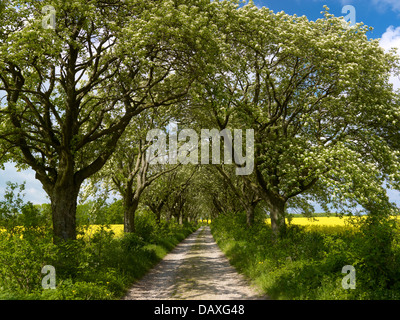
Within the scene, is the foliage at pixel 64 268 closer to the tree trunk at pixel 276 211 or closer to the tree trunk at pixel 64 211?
the tree trunk at pixel 64 211

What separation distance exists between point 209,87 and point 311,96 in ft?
19.2

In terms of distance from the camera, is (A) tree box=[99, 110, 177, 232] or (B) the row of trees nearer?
Answer: (B) the row of trees

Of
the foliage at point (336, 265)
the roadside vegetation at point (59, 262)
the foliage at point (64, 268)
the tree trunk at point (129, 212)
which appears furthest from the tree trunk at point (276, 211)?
the tree trunk at point (129, 212)

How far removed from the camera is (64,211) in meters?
12.3

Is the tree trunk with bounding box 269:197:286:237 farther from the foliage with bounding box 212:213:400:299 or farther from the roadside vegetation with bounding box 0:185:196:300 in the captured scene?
the roadside vegetation with bounding box 0:185:196:300

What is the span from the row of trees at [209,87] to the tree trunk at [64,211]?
4 centimetres

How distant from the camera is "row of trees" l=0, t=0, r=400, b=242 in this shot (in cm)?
1162

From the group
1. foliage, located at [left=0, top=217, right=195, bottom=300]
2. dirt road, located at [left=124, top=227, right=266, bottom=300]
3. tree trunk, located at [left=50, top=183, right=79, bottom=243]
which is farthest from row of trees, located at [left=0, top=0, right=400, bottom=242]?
dirt road, located at [left=124, top=227, right=266, bottom=300]

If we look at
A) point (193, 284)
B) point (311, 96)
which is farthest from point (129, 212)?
point (311, 96)

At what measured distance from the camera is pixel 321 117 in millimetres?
16828

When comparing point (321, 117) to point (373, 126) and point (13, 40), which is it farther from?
point (13, 40)

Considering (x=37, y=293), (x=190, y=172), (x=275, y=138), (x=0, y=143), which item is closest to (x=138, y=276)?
(x=37, y=293)

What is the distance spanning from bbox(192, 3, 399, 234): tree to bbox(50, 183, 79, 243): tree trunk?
702 cm
